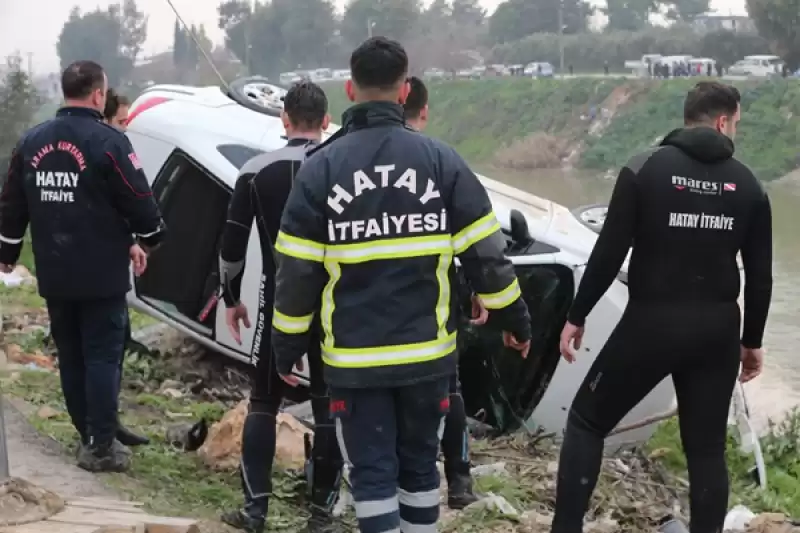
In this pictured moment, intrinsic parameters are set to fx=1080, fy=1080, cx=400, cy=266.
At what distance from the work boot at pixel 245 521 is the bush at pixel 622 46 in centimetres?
5776

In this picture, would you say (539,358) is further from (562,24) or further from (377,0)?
(562,24)

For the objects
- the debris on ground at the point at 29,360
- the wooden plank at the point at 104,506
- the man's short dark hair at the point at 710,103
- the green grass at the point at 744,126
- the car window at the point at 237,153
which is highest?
the man's short dark hair at the point at 710,103

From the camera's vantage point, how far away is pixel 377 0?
7050 centimetres

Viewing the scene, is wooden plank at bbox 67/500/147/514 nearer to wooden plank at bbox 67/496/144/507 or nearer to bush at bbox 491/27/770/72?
wooden plank at bbox 67/496/144/507

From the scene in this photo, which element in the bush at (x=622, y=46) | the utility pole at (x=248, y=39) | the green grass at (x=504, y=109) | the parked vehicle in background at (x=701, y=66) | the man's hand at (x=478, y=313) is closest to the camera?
the man's hand at (x=478, y=313)

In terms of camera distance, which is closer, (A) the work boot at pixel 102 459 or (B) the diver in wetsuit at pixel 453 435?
(B) the diver in wetsuit at pixel 453 435

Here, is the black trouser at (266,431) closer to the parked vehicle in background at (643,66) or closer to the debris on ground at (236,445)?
the debris on ground at (236,445)

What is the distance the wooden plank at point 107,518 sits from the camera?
10.9ft

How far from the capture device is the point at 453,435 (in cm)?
417

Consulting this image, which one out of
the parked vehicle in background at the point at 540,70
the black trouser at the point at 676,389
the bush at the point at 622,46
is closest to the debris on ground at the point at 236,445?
the black trouser at the point at 676,389

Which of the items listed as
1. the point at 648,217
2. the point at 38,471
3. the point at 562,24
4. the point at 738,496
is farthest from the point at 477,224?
the point at 562,24

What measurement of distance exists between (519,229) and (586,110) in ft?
155

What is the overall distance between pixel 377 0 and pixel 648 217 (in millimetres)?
69137

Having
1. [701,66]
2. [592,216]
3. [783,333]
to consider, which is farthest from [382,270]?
[701,66]
